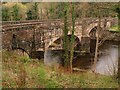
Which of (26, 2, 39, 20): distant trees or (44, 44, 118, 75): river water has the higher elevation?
(26, 2, 39, 20): distant trees

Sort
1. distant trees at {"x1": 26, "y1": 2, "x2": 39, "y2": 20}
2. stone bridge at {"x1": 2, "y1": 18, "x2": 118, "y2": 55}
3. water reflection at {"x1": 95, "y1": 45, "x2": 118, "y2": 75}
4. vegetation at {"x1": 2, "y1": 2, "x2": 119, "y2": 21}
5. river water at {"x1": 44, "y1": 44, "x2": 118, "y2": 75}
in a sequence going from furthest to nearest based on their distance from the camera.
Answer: distant trees at {"x1": 26, "y1": 2, "x2": 39, "y2": 20}
vegetation at {"x1": 2, "y1": 2, "x2": 119, "y2": 21}
river water at {"x1": 44, "y1": 44, "x2": 118, "y2": 75}
water reflection at {"x1": 95, "y1": 45, "x2": 118, "y2": 75}
stone bridge at {"x1": 2, "y1": 18, "x2": 118, "y2": 55}

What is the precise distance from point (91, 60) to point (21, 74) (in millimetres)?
21135

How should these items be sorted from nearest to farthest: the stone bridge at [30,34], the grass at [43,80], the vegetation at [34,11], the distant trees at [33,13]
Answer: the grass at [43,80], the stone bridge at [30,34], the vegetation at [34,11], the distant trees at [33,13]

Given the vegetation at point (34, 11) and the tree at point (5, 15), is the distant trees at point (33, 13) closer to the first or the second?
the vegetation at point (34, 11)

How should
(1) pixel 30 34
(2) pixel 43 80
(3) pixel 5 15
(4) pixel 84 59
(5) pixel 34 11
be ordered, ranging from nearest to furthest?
(2) pixel 43 80 → (1) pixel 30 34 → (4) pixel 84 59 → (3) pixel 5 15 → (5) pixel 34 11

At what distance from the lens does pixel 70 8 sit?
2295 centimetres

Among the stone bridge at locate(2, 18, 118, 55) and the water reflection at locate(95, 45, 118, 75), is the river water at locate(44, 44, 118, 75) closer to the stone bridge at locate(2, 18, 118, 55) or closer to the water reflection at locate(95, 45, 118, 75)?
the water reflection at locate(95, 45, 118, 75)

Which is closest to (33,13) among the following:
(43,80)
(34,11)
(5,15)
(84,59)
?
(34,11)

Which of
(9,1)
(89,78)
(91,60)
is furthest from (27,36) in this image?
(9,1)

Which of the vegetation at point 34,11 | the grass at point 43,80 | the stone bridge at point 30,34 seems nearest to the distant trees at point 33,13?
the vegetation at point 34,11

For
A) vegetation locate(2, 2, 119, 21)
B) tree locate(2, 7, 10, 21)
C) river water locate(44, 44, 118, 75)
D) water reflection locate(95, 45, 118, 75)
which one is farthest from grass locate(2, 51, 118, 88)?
vegetation locate(2, 2, 119, 21)

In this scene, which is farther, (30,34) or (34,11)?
(34,11)

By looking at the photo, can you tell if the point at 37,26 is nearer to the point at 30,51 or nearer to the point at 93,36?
the point at 30,51

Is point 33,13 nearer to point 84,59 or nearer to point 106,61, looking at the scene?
point 84,59
